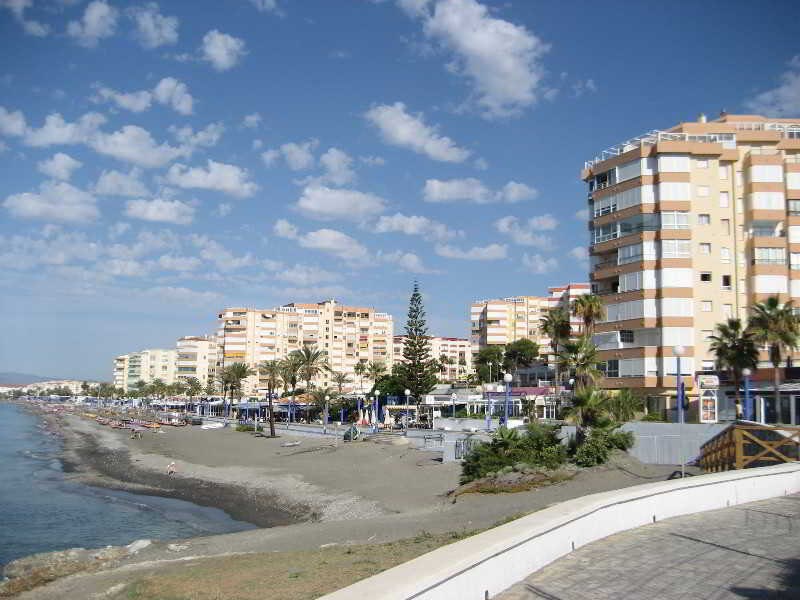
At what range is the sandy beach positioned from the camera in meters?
19.1

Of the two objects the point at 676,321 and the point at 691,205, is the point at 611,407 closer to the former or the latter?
the point at 676,321

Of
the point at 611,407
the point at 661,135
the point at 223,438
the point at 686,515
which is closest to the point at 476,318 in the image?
the point at 223,438

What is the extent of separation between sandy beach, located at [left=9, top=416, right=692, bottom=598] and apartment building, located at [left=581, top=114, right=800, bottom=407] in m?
16.8

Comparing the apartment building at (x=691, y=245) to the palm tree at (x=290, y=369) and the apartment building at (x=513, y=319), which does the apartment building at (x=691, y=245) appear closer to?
the palm tree at (x=290, y=369)

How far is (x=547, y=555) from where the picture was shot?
938cm

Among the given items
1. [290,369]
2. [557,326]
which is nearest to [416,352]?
[290,369]

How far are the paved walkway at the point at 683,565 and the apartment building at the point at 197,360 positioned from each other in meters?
173

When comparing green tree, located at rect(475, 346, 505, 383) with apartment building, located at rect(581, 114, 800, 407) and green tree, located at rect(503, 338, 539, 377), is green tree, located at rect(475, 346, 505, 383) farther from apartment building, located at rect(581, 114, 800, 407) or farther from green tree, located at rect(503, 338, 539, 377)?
apartment building, located at rect(581, 114, 800, 407)

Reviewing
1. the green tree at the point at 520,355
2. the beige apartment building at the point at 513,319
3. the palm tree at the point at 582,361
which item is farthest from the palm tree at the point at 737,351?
the beige apartment building at the point at 513,319

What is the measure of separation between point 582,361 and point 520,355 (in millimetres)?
86832

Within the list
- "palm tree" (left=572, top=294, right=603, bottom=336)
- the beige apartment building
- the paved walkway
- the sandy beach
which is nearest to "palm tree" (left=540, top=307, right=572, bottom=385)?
"palm tree" (left=572, top=294, right=603, bottom=336)

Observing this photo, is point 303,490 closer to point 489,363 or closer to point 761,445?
point 761,445

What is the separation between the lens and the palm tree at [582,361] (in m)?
26.2

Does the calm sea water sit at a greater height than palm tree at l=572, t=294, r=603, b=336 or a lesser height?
lesser
